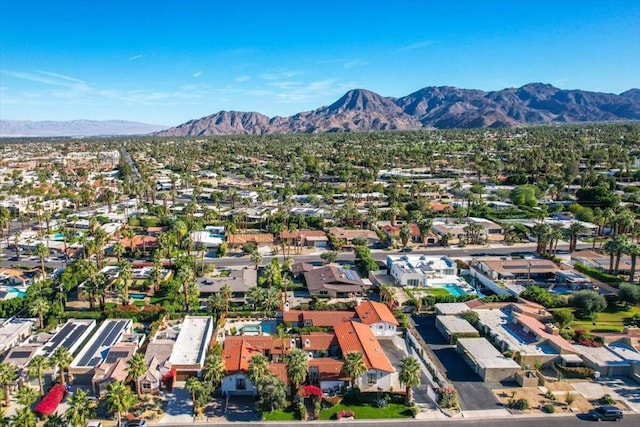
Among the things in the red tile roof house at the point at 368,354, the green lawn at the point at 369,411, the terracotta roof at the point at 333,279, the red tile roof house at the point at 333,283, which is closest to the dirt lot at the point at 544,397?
the green lawn at the point at 369,411

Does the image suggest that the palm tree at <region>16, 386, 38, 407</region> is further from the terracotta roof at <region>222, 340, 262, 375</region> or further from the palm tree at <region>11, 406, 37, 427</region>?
the terracotta roof at <region>222, 340, 262, 375</region>

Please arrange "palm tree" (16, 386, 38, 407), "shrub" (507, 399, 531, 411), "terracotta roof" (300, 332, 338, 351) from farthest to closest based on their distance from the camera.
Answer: "terracotta roof" (300, 332, 338, 351), "shrub" (507, 399, 531, 411), "palm tree" (16, 386, 38, 407)

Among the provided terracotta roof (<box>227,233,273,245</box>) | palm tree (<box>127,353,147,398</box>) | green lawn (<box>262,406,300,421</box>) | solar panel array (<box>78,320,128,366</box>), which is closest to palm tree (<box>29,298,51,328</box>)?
solar panel array (<box>78,320,128,366</box>)

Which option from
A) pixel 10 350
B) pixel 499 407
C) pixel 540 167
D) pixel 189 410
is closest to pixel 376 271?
pixel 499 407

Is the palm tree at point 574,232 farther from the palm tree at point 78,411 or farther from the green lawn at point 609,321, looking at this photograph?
the palm tree at point 78,411

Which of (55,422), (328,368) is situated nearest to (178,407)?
(55,422)
